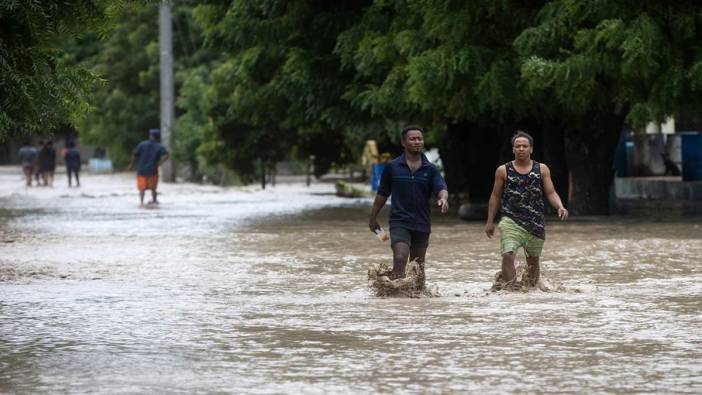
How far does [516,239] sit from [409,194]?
1.03 metres

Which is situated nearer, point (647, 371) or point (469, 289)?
point (647, 371)

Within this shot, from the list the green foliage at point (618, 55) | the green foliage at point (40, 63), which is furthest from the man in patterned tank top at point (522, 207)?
the green foliage at point (618, 55)

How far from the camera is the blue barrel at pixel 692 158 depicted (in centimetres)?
3525

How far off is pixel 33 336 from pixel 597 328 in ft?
13.4

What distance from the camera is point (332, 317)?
1234cm

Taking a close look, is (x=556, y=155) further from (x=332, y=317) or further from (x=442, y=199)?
(x=332, y=317)

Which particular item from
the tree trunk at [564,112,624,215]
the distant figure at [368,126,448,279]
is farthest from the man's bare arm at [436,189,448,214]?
the tree trunk at [564,112,624,215]

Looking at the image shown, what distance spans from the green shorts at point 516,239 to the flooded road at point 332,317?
1.36 feet

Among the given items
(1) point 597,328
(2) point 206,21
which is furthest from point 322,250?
(2) point 206,21

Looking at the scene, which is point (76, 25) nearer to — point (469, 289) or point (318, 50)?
point (469, 289)

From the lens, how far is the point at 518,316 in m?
12.2

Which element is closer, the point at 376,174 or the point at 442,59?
the point at 442,59

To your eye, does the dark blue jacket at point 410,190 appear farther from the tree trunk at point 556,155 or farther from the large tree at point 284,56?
the tree trunk at point 556,155

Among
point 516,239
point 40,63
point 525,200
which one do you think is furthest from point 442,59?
point 40,63
